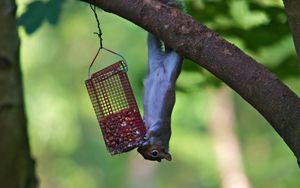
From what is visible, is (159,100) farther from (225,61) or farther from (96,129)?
(96,129)

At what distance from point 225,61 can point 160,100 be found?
15cm

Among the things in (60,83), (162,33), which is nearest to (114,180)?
(60,83)

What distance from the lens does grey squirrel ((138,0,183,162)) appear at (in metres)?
1.45

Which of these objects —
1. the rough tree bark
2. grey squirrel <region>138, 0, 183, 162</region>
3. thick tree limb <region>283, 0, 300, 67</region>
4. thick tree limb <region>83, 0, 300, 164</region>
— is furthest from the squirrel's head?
the rough tree bark

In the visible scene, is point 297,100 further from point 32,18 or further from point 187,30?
point 32,18

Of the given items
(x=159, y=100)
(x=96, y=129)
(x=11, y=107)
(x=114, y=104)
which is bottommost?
(x=96, y=129)

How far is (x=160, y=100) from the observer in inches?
56.9

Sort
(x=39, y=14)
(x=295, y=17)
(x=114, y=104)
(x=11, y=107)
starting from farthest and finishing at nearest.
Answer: (x=39, y=14), (x=11, y=107), (x=114, y=104), (x=295, y=17)

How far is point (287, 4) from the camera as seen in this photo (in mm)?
1341

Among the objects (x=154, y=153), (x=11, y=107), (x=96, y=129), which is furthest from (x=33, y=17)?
(x=96, y=129)

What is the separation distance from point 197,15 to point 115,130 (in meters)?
1.01

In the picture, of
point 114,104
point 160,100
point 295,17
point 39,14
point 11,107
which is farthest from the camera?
point 39,14

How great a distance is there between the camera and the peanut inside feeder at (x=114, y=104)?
62.8 inches

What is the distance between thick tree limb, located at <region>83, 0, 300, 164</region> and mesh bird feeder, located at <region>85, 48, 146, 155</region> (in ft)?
0.81
